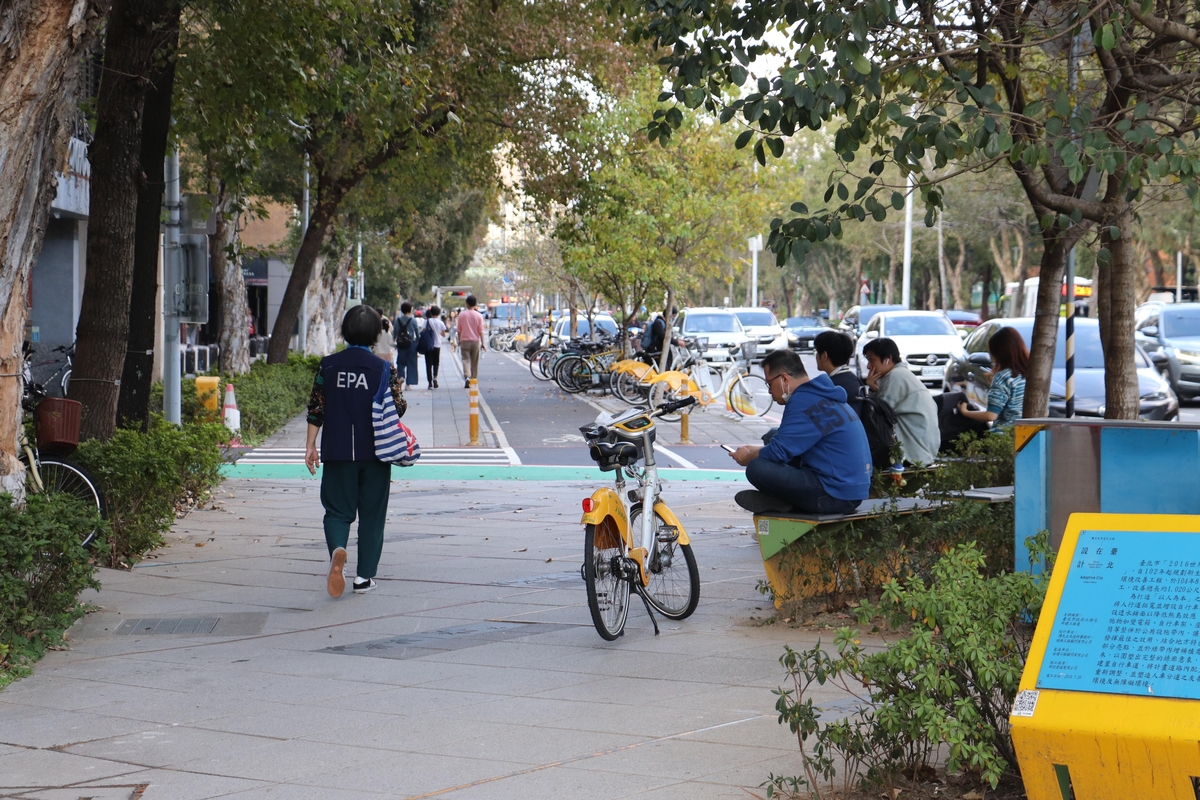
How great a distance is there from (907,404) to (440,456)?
8.97 metres

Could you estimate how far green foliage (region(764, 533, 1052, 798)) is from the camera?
3672mm

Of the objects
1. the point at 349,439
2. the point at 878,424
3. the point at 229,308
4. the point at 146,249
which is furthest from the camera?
the point at 229,308

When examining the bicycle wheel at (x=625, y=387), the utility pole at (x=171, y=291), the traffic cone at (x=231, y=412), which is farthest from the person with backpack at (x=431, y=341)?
the utility pole at (x=171, y=291)

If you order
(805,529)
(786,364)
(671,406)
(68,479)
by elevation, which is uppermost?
(786,364)

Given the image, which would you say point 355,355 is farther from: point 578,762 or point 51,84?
point 578,762

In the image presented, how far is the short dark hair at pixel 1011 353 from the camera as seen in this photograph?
10266mm

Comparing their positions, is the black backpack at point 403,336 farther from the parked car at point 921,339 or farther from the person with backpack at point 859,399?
the person with backpack at point 859,399

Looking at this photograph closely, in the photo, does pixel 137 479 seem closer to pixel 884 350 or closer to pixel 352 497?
pixel 352 497

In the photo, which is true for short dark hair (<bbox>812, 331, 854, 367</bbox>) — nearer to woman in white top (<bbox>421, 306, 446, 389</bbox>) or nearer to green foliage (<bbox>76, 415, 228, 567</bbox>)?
green foliage (<bbox>76, 415, 228, 567</bbox>)

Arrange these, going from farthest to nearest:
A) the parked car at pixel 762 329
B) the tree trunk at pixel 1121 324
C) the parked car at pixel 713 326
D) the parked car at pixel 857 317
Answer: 1. the parked car at pixel 857 317
2. the parked car at pixel 762 329
3. the parked car at pixel 713 326
4. the tree trunk at pixel 1121 324

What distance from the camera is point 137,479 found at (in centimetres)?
884

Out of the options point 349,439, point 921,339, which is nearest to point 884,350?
point 349,439

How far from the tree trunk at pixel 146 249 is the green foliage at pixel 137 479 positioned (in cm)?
177

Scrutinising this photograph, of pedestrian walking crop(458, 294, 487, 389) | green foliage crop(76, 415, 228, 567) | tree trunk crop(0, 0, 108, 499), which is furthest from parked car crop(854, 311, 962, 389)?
tree trunk crop(0, 0, 108, 499)
